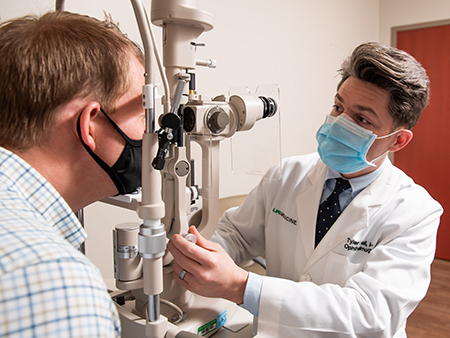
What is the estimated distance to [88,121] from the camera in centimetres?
67

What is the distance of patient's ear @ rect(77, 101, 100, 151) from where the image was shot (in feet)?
2.18

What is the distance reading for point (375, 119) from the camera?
4.13 feet

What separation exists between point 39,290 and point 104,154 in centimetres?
37

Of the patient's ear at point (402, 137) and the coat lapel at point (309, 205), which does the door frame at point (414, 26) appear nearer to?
the patient's ear at point (402, 137)

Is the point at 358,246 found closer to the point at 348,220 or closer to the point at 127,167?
the point at 348,220

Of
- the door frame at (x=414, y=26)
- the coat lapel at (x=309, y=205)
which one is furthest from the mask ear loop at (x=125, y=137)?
the door frame at (x=414, y=26)

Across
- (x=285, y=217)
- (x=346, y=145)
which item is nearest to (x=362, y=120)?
(x=346, y=145)

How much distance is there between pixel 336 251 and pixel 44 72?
100cm

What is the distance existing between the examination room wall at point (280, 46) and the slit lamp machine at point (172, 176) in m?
0.65

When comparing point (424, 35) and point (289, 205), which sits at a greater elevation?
point (424, 35)

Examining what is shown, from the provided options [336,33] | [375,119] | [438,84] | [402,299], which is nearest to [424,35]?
[438,84]

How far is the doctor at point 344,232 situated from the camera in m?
0.98

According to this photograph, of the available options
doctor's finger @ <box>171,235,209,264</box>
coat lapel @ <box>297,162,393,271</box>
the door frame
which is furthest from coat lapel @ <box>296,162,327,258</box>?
the door frame

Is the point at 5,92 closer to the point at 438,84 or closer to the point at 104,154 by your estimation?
the point at 104,154
